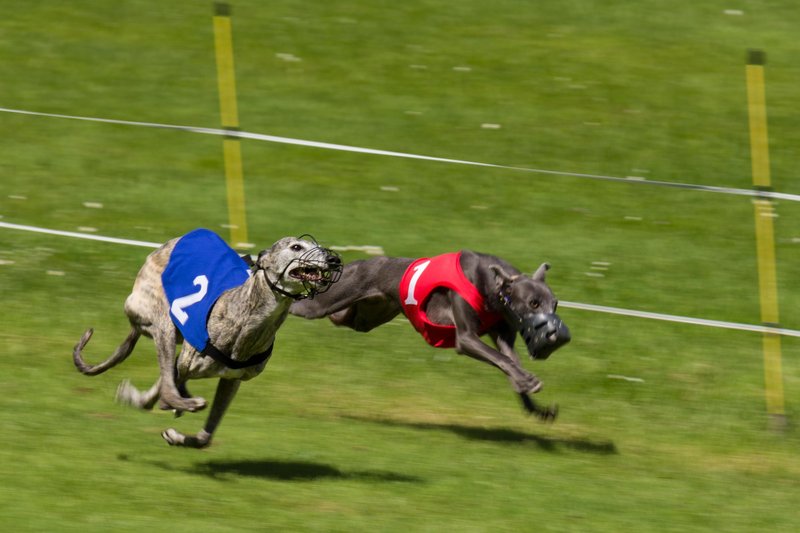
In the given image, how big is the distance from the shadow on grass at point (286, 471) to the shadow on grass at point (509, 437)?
124 centimetres

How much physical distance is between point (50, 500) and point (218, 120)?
30.4 feet

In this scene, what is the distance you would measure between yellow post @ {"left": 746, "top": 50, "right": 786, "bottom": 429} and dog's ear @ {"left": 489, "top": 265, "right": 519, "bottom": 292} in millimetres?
2411

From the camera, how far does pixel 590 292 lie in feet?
38.9

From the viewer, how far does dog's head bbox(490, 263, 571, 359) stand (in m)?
8.30

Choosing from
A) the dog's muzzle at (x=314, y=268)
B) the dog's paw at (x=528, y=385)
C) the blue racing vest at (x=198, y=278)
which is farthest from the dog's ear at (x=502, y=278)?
the dog's muzzle at (x=314, y=268)

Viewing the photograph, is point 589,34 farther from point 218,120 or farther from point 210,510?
point 210,510

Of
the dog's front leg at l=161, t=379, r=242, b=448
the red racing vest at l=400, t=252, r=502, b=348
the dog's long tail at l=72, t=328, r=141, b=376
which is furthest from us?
the red racing vest at l=400, t=252, r=502, b=348

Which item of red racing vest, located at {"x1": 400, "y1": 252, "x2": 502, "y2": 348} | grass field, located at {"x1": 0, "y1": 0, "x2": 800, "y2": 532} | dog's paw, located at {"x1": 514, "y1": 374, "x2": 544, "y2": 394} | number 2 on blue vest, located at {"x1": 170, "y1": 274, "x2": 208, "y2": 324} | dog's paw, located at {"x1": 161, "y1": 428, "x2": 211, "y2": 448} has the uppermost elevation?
number 2 on blue vest, located at {"x1": 170, "y1": 274, "x2": 208, "y2": 324}

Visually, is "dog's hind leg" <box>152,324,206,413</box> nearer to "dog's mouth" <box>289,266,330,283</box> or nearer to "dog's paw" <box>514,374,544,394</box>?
"dog's mouth" <box>289,266,330,283</box>

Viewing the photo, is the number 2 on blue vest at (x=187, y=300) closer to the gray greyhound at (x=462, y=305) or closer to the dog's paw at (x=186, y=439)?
the dog's paw at (x=186, y=439)

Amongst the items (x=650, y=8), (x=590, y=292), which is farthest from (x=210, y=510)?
(x=650, y=8)

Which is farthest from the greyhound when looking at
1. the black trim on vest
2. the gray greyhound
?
the gray greyhound

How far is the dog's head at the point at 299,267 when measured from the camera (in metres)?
6.91

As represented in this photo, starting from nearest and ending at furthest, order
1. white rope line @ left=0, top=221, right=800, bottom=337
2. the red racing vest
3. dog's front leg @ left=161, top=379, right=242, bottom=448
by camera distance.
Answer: dog's front leg @ left=161, top=379, right=242, bottom=448, the red racing vest, white rope line @ left=0, top=221, right=800, bottom=337
